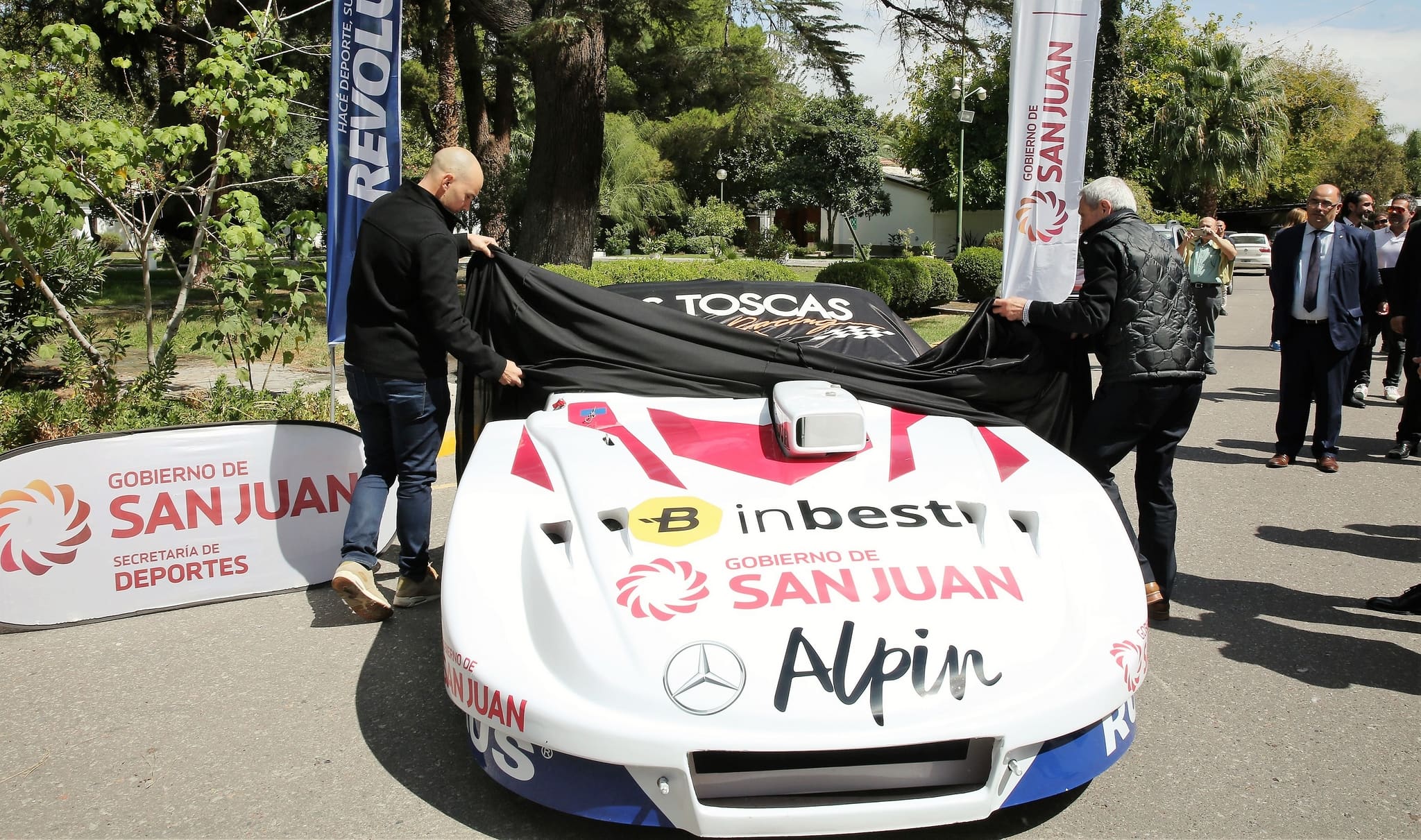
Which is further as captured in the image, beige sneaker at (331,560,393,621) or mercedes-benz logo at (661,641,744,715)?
beige sneaker at (331,560,393,621)

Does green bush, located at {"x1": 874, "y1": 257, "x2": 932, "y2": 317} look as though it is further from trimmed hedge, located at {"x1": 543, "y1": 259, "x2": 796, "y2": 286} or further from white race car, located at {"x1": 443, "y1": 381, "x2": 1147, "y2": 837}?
white race car, located at {"x1": 443, "y1": 381, "x2": 1147, "y2": 837}

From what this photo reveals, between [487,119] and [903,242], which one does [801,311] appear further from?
[903,242]

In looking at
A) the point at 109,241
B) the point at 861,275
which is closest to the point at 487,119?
the point at 861,275

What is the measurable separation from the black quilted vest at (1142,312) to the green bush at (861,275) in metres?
11.4

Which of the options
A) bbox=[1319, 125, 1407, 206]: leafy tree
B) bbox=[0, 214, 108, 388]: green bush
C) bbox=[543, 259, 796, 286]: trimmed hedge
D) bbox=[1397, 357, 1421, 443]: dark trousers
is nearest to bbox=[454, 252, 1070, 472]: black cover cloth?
bbox=[1397, 357, 1421, 443]: dark trousers

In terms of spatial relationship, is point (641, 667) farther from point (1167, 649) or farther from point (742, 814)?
point (1167, 649)

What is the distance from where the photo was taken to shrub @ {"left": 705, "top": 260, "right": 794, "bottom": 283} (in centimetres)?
1135

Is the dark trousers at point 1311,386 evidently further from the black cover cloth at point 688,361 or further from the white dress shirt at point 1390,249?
the black cover cloth at point 688,361

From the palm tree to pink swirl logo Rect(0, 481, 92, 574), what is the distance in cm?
3654

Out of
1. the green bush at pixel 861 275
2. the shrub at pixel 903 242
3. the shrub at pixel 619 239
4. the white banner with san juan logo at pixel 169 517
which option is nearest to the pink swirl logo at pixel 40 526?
the white banner with san juan logo at pixel 169 517

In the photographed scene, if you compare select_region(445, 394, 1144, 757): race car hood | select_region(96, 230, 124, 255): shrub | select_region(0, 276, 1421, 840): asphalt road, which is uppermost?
select_region(96, 230, 124, 255): shrub

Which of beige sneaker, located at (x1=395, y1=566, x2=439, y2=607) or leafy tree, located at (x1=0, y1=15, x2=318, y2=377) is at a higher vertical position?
leafy tree, located at (x1=0, y1=15, x2=318, y2=377)

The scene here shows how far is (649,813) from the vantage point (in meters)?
2.35

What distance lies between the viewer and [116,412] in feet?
19.9
